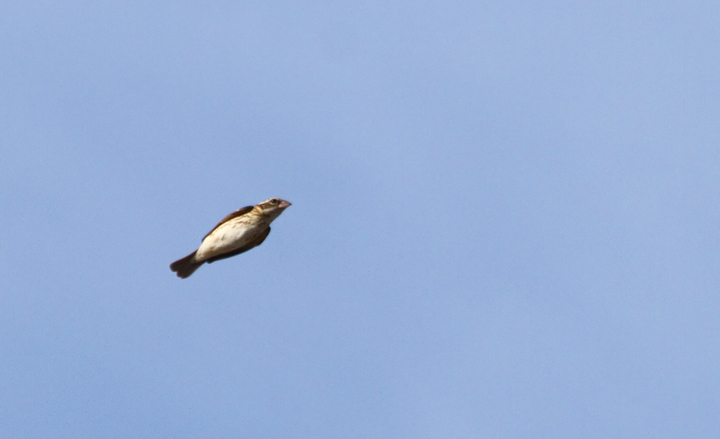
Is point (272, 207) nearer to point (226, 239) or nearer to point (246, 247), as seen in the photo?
point (246, 247)

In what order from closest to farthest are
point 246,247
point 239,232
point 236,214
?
1. point 239,232
2. point 236,214
3. point 246,247

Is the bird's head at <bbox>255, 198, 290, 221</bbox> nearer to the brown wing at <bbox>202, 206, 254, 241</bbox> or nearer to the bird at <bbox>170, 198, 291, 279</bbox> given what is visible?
the bird at <bbox>170, 198, 291, 279</bbox>

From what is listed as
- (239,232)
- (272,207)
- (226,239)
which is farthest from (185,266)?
(272,207)

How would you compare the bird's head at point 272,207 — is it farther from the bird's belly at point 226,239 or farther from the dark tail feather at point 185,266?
the dark tail feather at point 185,266


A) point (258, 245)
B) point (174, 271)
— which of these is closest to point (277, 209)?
point (258, 245)

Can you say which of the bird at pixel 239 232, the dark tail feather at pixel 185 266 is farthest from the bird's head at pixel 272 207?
the dark tail feather at pixel 185 266
